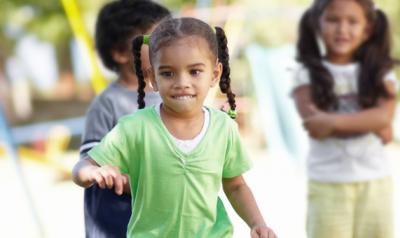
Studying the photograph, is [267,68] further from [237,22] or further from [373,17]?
[373,17]

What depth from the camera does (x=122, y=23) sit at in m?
3.80

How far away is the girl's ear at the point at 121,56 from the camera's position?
149 inches

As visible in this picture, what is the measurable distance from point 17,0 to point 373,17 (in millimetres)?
13562

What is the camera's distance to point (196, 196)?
2.83 m

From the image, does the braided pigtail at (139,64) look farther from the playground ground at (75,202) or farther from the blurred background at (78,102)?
the playground ground at (75,202)

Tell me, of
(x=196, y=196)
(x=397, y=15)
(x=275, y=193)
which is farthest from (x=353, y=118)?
(x=397, y=15)

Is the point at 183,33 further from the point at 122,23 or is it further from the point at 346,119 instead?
the point at 346,119

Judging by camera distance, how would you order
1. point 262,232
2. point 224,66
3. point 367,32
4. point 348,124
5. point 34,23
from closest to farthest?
1. point 262,232
2. point 224,66
3. point 348,124
4. point 367,32
5. point 34,23

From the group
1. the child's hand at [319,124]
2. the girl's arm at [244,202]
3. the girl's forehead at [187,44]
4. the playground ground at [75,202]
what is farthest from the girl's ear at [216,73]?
the playground ground at [75,202]

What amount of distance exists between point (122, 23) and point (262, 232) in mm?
1268

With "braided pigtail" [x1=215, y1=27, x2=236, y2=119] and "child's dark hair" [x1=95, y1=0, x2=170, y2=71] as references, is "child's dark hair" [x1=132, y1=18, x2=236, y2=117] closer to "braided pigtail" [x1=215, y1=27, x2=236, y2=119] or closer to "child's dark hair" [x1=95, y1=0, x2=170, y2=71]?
"braided pigtail" [x1=215, y1=27, x2=236, y2=119]

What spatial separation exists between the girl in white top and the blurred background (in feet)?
0.91

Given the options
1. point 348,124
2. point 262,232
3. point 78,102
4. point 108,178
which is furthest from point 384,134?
point 78,102

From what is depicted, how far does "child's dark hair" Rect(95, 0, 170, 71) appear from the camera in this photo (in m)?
3.74
